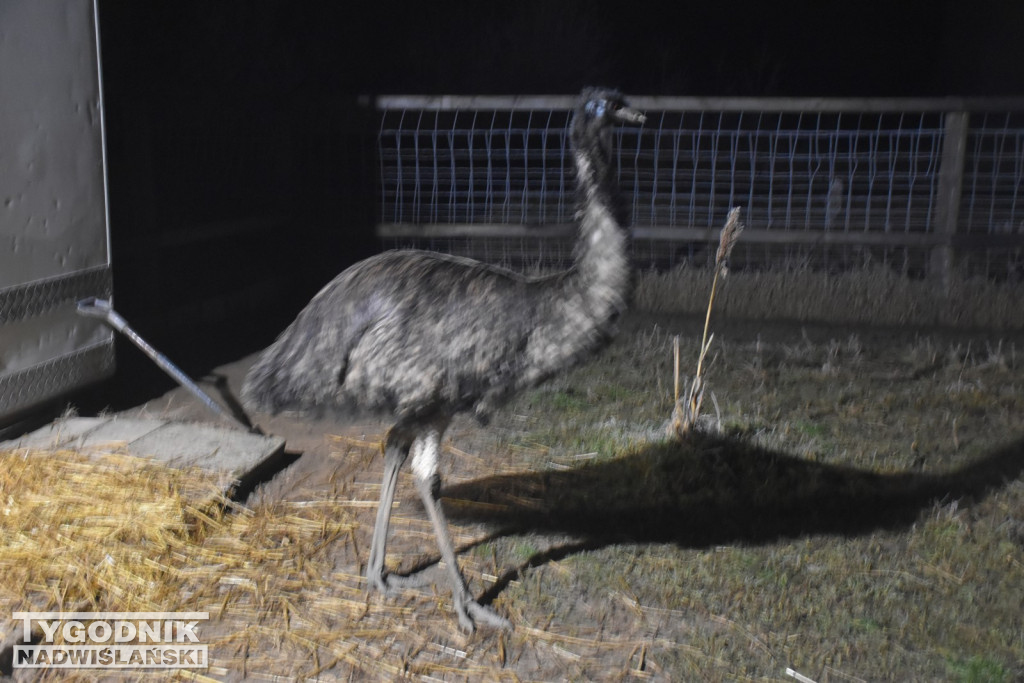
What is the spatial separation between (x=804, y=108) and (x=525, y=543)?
4.25 metres

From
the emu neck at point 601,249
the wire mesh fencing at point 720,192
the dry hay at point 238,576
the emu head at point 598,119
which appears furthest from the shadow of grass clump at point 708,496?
the wire mesh fencing at point 720,192

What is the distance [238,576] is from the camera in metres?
3.73

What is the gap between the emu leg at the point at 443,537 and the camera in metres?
3.54

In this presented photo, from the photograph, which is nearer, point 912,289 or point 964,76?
point 912,289

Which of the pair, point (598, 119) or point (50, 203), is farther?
point (50, 203)

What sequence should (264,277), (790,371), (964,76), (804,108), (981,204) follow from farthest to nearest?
(964,76), (981,204), (264,277), (804,108), (790,371)

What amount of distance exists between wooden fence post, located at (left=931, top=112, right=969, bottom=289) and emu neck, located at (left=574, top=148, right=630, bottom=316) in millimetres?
4604

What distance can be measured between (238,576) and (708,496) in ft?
6.53

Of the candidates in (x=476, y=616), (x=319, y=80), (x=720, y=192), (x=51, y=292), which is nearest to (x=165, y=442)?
(x=51, y=292)

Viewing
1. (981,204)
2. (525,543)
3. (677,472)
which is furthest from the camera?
(981,204)

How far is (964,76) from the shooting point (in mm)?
11688

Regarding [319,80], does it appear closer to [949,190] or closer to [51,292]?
[949,190]

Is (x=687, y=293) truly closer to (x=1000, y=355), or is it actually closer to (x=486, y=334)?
(x=1000, y=355)

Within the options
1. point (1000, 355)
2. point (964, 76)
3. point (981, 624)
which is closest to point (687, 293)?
point (1000, 355)
